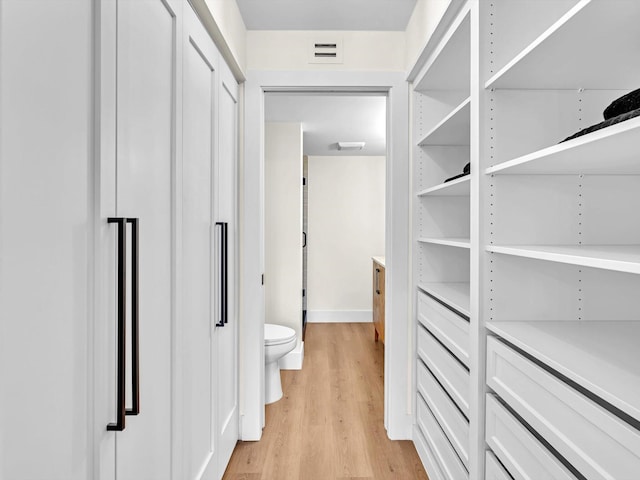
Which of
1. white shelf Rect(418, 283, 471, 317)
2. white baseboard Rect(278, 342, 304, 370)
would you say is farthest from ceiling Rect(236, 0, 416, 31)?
white baseboard Rect(278, 342, 304, 370)

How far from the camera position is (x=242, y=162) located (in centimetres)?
246

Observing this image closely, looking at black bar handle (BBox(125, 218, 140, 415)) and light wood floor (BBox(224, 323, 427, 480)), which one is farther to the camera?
light wood floor (BBox(224, 323, 427, 480))

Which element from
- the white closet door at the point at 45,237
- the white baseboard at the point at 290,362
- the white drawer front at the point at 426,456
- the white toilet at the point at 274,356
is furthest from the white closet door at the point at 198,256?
the white baseboard at the point at 290,362

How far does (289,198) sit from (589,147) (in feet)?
10.5

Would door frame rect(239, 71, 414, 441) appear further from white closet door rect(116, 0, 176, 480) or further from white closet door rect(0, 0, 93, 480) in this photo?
white closet door rect(0, 0, 93, 480)

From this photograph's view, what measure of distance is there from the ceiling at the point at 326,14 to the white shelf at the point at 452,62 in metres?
0.37

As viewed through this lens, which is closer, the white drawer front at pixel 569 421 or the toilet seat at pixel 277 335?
the white drawer front at pixel 569 421

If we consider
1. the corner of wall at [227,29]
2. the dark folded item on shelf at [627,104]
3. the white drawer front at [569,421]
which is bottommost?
the white drawer front at [569,421]

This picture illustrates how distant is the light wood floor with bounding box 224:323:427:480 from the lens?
84.4 inches

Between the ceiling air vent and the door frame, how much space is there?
3.7 inches

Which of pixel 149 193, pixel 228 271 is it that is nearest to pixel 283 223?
pixel 228 271

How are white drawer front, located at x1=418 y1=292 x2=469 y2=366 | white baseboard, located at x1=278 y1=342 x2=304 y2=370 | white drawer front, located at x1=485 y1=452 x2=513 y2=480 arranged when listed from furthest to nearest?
white baseboard, located at x1=278 y1=342 x2=304 y2=370 → white drawer front, located at x1=418 y1=292 x2=469 y2=366 → white drawer front, located at x1=485 y1=452 x2=513 y2=480

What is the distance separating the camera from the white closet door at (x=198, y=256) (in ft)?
5.03

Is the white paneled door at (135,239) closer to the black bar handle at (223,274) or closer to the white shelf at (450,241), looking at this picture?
the black bar handle at (223,274)
